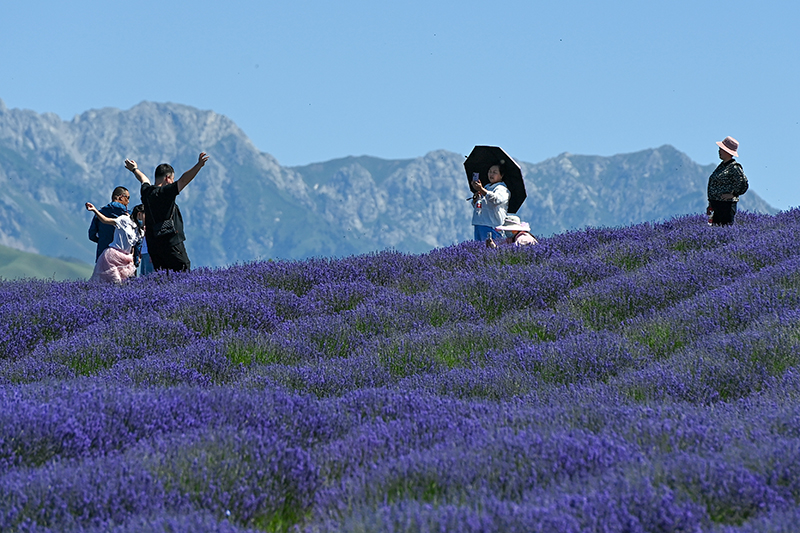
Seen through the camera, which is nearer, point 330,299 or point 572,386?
point 572,386

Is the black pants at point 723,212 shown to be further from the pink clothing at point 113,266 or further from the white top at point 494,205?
the pink clothing at point 113,266

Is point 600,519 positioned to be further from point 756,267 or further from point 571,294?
point 756,267

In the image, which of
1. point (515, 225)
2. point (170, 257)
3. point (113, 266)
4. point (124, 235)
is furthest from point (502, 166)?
point (113, 266)

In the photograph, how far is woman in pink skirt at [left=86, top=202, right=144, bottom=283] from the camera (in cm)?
870

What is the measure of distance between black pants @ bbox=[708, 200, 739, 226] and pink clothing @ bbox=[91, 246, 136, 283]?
24.4 feet

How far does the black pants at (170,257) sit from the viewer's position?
29.3 ft

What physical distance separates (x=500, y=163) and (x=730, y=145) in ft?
11.3

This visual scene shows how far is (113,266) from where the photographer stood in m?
8.77

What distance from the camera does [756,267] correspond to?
666cm

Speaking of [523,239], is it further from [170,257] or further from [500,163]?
[170,257]

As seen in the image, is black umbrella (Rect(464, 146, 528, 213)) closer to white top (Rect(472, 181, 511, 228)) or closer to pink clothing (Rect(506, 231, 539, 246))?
white top (Rect(472, 181, 511, 228))

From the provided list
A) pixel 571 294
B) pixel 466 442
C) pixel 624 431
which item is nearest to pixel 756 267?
pixel 571 294

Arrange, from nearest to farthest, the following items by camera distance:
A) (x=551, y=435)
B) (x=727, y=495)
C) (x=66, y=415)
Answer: (x=727, y=495) → (x=551, y=435) → (x=66, y=415)

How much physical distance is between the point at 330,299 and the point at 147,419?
3.26 meters
